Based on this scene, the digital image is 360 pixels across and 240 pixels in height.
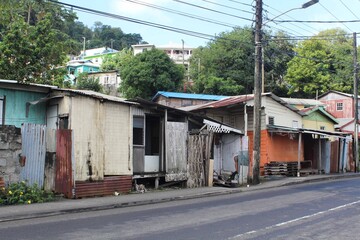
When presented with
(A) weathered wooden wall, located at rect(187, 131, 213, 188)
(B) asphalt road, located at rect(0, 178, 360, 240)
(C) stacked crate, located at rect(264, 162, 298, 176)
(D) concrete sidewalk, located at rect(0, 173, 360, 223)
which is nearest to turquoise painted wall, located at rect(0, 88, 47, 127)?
(D) concrete sidewalk, located at rect(0, 173, 360, 223)

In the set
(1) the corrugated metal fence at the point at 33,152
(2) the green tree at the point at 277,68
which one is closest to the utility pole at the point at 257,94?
(1) the corrugated metal fence at the point at 33,152

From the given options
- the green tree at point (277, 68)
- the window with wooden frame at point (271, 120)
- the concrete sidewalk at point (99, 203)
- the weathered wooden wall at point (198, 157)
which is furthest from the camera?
the green tree at point (277, 68)

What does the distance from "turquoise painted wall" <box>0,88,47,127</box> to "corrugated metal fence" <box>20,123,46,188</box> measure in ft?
7.06

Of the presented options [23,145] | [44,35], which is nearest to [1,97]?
[23,145]

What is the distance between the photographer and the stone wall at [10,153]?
1241cm

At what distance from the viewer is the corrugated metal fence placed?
42.6ft

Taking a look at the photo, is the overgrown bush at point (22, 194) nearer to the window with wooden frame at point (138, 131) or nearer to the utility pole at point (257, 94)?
the window with wooden frame at point (138, 131)

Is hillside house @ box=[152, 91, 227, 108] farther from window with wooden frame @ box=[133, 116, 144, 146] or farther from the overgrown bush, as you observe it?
the overgrown bush

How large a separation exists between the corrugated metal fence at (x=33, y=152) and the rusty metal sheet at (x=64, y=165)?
0.52 m

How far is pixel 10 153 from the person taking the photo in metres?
12.6

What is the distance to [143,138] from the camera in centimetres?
1698

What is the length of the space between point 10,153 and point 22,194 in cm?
138

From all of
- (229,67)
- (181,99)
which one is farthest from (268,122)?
(229,67)

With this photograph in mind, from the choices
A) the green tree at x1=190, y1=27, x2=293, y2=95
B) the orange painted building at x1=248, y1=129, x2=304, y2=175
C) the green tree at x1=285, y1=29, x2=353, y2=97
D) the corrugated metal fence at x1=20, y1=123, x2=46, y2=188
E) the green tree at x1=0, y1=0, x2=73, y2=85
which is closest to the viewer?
the corrugated metal fence at x1=20, y1=123, x2=46, y2=188
